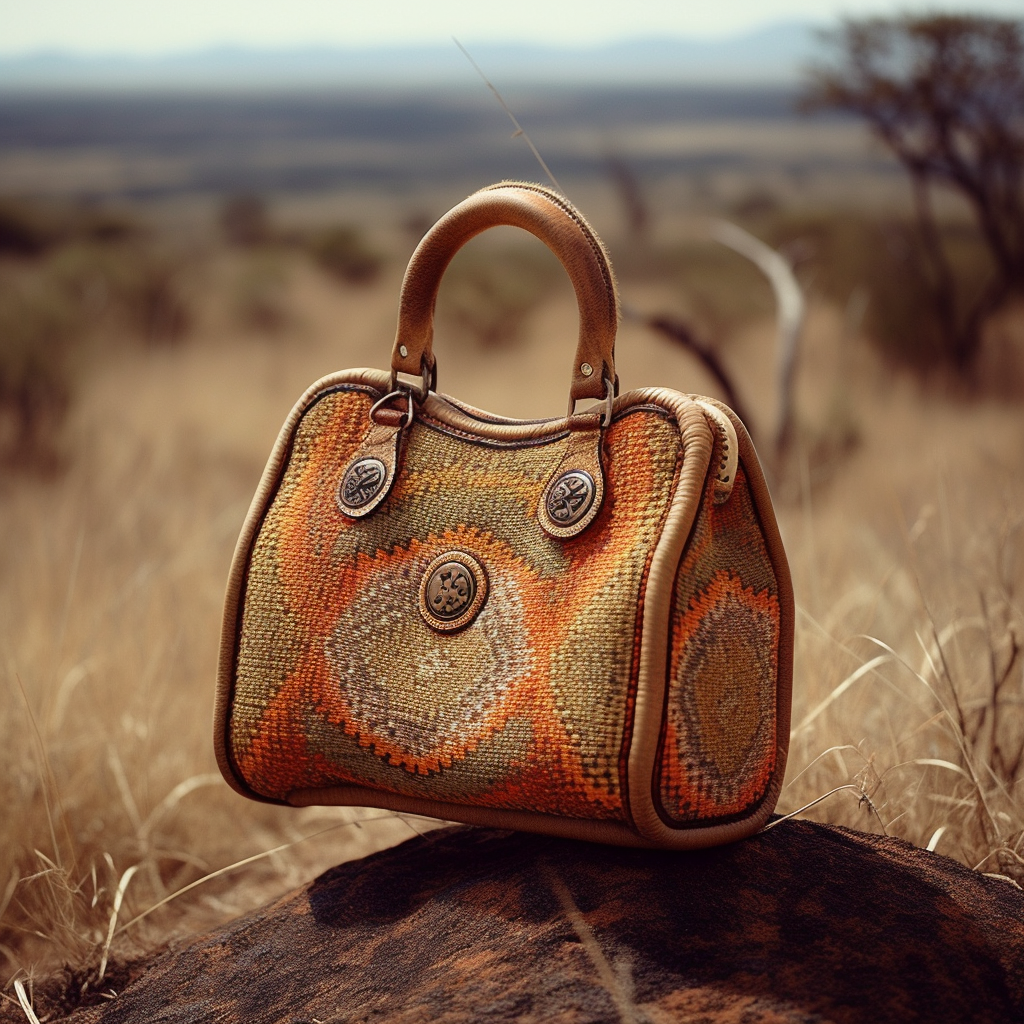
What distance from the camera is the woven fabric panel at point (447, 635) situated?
1145 millimetres

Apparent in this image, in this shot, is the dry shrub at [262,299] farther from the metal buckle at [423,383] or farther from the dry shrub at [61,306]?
the metal buckle at [423,383]

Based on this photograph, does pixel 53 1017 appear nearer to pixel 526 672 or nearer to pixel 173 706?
pixel 526 672

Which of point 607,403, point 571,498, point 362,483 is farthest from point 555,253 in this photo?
point 362,483

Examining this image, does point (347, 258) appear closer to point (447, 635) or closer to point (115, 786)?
point (115, 786)

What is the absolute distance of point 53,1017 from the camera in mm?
1456

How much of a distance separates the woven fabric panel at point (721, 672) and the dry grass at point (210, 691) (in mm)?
308

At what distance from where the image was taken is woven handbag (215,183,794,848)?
113cm

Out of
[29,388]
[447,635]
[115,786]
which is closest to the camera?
[447,635]

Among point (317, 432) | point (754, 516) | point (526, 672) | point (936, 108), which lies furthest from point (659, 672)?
point (936, 108)

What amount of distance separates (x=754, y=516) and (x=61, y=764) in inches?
63.7

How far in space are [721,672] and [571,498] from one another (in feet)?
0.86

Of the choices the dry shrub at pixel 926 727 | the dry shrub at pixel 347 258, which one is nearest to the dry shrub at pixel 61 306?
the dry shrub at pixel 347 258

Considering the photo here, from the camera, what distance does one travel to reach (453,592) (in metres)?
1.28

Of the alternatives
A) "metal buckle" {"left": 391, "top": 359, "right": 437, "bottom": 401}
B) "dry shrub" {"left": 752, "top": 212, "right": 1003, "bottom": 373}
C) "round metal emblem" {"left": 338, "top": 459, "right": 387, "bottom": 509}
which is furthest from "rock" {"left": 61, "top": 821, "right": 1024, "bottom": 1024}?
"dry shrub" {"left": 752, "top": 212, "right": 1003, "bottom": 373}
